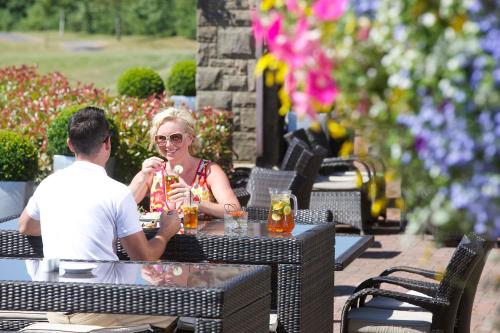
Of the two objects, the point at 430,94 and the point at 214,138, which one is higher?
the point at 430,94

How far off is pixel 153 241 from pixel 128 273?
0.64 metres

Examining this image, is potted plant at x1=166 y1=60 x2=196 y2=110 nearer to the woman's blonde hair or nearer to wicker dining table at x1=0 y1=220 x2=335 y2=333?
the woman's blonde hair

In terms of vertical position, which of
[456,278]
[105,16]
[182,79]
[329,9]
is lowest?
[456,278]

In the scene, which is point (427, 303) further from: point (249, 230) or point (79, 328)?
point (79, 328)

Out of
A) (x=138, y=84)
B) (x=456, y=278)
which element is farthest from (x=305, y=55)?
(x=138, y=84)

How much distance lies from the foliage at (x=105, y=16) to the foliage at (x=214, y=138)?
34435mm

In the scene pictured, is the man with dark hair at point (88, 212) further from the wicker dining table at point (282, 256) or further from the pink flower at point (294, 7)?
the pink flower at point (294, 7)

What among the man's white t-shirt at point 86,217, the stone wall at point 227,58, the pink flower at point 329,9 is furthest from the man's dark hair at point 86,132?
the stone wall at point 227,58

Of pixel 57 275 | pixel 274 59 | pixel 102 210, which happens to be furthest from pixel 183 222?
pixel 274 59

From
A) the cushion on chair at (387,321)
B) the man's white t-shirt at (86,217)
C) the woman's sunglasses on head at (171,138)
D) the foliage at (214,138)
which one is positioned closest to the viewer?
the man's white t-shirt at (86,217)

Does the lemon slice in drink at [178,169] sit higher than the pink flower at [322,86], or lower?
lower

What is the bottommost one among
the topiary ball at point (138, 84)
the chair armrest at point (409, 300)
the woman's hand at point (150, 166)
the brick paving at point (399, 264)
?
the brick paving at point (399, 264)

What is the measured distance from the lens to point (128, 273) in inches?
180

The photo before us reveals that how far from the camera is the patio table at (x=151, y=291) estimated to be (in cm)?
420
